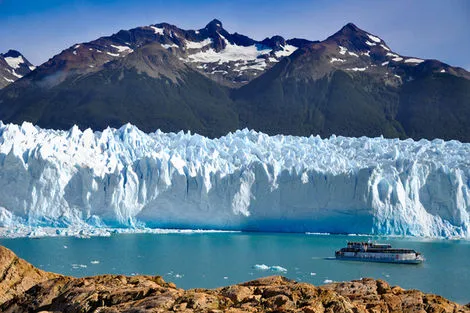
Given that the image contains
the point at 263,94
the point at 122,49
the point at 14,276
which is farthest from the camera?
the point at 122,49

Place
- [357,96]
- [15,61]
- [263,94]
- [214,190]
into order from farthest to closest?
[15,61]
[263,94]
[357,96]
[214,190]

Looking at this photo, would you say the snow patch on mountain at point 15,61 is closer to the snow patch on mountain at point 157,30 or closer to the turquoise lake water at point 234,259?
the snow patch on mountain at point 157,30

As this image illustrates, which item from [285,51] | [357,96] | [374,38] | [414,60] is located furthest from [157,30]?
[414,60]

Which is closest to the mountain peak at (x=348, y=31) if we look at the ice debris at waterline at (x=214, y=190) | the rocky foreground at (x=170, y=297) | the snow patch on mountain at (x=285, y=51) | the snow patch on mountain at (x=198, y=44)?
the snow patch on mountain at (x=285, y=51)

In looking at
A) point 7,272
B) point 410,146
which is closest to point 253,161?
point 410,146

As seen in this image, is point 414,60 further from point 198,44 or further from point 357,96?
point 198,44

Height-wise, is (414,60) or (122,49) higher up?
(122,49)

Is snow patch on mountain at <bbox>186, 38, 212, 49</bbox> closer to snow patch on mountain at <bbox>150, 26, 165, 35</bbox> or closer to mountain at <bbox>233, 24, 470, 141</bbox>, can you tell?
snow patch on mountain at <bbox>150, 26, 165, 35</bbox>
